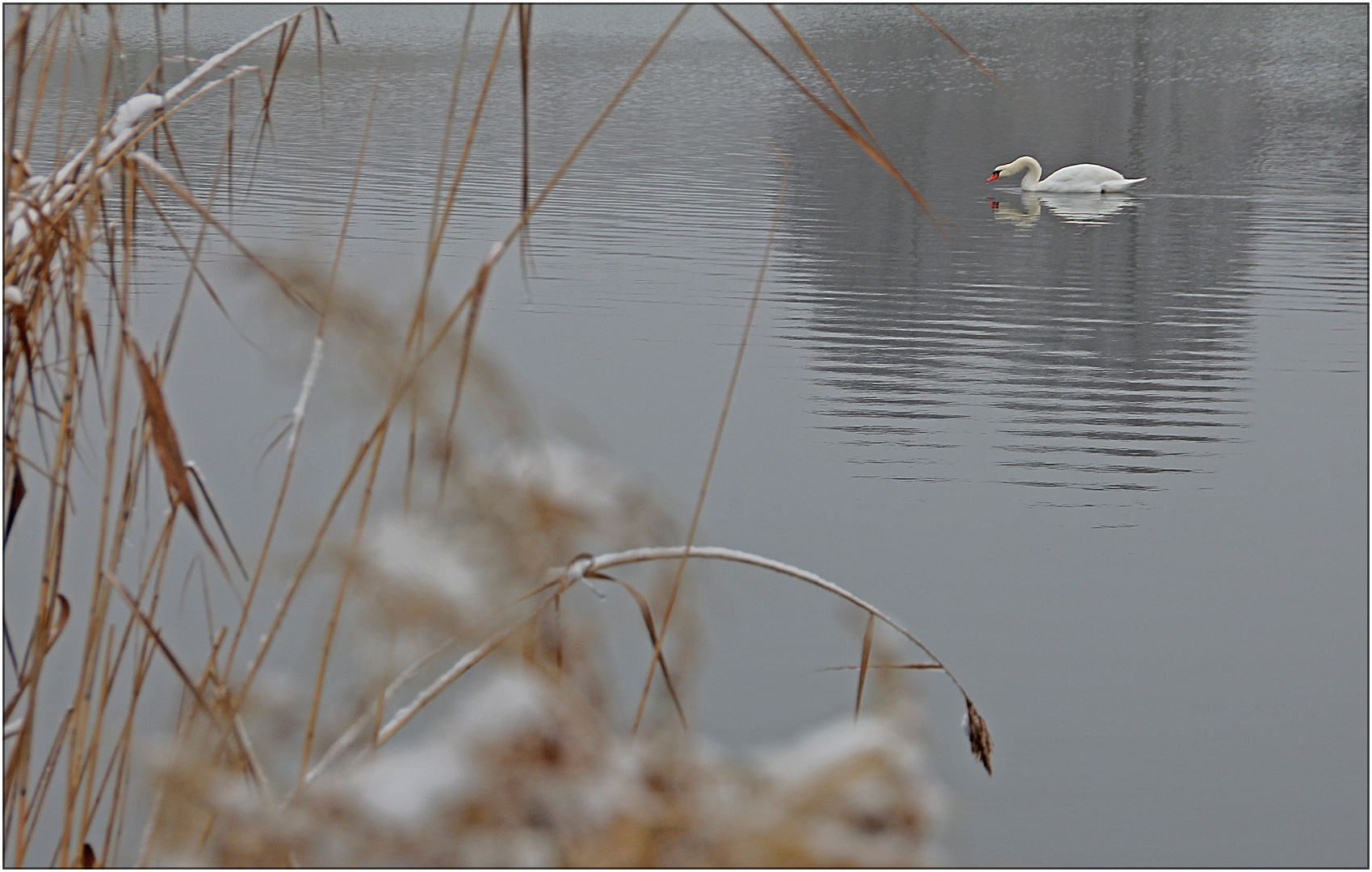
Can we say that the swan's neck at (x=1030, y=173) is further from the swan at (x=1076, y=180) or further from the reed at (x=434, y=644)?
the reed at (x=434, y=644)

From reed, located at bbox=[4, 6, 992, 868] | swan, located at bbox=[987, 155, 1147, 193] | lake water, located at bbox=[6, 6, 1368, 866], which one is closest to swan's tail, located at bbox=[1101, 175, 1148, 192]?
swan, located at bbox=[987, 155, 1147, 193]

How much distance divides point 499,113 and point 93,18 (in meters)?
11.0

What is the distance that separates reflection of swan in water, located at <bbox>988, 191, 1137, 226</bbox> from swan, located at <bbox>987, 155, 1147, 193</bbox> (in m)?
0.05

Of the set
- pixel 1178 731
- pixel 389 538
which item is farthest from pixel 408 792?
pixel 1178 731

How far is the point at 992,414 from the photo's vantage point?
3.94m

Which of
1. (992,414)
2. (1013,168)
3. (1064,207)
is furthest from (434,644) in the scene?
(1013,168)

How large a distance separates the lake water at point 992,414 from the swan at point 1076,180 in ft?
0.32

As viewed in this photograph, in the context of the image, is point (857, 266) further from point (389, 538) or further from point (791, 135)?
point (389, 538)

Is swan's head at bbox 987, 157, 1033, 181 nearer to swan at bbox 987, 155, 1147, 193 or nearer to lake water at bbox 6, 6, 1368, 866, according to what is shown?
swan at bbox 987, 155, 1147, 193

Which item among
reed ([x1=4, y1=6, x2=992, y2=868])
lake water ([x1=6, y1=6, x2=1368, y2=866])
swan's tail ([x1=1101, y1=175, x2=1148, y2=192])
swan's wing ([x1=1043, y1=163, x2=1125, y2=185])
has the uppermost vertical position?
reed ([x1=4, y1=6, x2=992, y2=868])

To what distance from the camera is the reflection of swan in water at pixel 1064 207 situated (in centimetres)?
745

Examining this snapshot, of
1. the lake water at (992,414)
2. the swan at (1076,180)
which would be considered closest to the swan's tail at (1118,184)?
the swan at (1076,180)

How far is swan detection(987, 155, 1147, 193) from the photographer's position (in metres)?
8.40

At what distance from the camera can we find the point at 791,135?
10.4 m
